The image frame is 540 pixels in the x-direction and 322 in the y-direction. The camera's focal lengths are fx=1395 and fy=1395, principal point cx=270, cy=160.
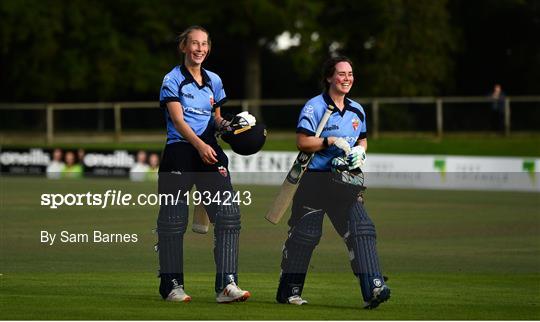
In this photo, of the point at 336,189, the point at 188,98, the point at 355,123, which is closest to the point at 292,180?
the point at 336,189

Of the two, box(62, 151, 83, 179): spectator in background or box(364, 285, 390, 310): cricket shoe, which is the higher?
box(62, 151, 83, 179): spectator in background

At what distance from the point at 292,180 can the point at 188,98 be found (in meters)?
0.96

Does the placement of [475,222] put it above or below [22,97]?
below

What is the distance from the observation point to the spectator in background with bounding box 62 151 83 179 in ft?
113

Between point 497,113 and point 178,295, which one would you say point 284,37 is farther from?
point 178,295

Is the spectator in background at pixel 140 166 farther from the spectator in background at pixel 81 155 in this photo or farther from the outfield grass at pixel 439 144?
the outfield grass at pixel 439 144

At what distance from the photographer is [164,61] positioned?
50.0 meters

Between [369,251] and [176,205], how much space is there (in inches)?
56.8

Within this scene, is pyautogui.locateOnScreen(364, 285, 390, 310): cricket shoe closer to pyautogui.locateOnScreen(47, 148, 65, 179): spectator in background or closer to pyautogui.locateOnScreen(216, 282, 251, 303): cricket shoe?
pyautogui.locateOnScreen(216, 282, 251, 303): cricket shoe

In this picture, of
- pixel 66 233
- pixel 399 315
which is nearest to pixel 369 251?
pixel 399 315

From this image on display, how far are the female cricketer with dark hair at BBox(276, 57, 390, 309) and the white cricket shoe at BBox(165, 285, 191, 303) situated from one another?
768 millimetres

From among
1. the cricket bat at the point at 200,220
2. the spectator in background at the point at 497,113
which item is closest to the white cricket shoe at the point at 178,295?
the cricket bat at the point at 200,220

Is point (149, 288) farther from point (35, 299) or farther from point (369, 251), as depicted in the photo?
point (369, 251)

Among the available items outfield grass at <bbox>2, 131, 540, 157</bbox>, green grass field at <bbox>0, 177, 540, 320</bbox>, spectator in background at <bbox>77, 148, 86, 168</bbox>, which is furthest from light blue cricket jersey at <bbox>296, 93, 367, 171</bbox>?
outfield grass at <bbox>2, 131, 540, 157</bbox>
